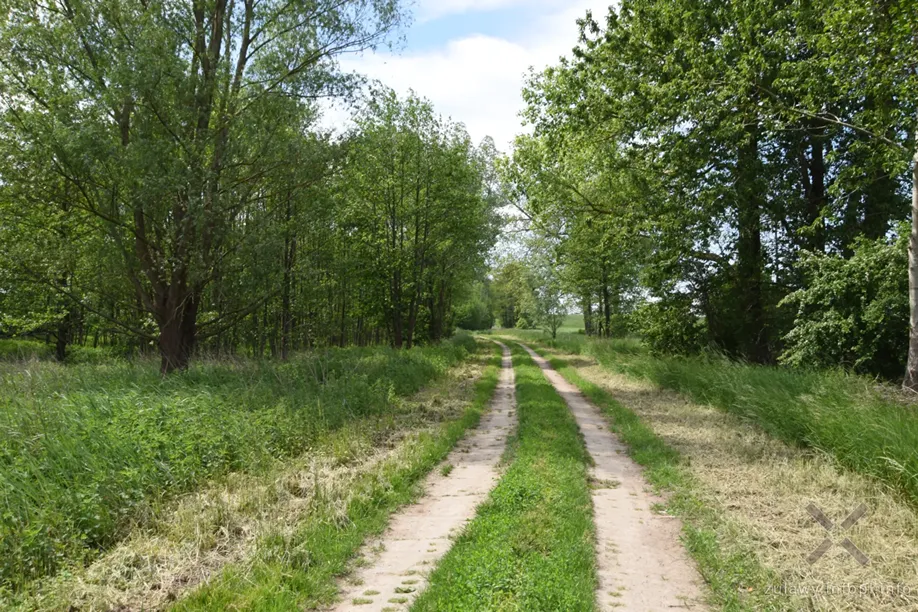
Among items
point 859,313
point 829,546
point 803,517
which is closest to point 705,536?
point 829,546

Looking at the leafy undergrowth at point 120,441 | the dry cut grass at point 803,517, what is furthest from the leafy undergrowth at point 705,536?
the leafy undergrowth at point 120,441

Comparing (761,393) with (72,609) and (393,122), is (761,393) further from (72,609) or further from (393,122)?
(393,122)

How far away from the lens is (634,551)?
534cm

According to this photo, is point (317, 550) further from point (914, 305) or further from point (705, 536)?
point (914, 305)

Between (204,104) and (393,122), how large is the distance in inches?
496

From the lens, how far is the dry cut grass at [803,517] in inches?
Result: 171

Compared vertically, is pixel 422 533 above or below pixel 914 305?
below

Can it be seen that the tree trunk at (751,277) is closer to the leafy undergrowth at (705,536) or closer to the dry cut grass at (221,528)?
the leafy undergrowth at (705,536)

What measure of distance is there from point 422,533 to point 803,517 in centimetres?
421

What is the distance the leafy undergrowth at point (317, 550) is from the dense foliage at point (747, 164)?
9.30 meters

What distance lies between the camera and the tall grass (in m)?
6.45

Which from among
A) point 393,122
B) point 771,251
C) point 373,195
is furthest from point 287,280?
point 771,251

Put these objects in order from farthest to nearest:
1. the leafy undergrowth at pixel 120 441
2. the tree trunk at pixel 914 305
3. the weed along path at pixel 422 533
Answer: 1. the tree trunk at pixel 914 305
2. the leafy undergrowth at pixel 120 441
3. the weed along path at pixel 422 533

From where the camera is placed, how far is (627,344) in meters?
26.2
